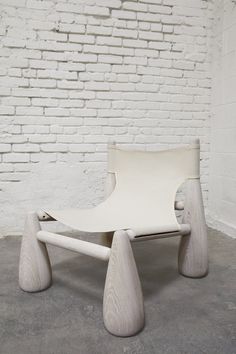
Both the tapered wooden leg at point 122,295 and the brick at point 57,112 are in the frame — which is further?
the brick at point 57,112

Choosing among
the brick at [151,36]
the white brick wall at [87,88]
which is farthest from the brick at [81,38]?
the brick at [151,36]

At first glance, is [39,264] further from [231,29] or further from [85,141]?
[231,29]

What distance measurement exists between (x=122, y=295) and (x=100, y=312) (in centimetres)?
20

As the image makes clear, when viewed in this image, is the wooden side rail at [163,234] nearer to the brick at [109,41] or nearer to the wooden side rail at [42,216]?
the wooden side rail at [42,216]

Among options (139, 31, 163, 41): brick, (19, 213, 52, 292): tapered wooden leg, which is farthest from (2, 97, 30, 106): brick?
(19, 213, 52, 292): tapered wooden leg

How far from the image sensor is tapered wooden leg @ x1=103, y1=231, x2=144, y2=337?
0.90m

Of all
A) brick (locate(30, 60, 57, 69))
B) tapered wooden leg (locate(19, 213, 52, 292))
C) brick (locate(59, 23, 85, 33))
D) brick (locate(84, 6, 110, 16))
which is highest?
brick (locate(84, 6, 110, 16))

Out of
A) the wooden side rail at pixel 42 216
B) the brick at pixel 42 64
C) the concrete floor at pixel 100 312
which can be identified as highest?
the brick at pixel 42 64

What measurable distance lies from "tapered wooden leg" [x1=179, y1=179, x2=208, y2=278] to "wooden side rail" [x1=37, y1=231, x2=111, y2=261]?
481 millimetres

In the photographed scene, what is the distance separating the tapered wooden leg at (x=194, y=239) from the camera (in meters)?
1.30

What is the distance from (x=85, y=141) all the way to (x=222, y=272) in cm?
115

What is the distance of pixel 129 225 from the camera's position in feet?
3.76

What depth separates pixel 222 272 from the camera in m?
1.40

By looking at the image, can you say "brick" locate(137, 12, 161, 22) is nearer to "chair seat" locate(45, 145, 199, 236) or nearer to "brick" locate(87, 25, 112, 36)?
"brick" locate(87, 25, 112, 36)
